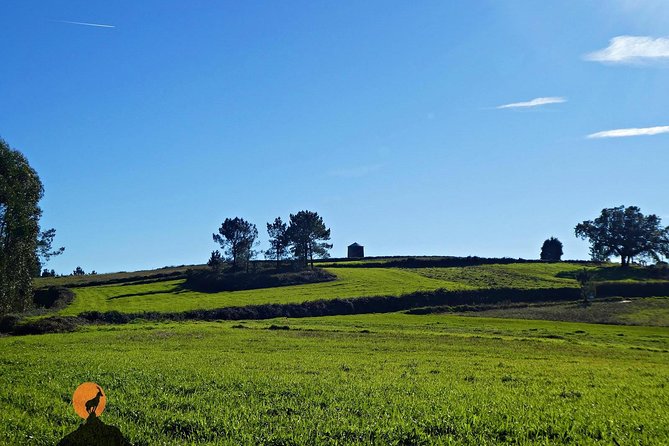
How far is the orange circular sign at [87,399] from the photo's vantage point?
10.7 meters

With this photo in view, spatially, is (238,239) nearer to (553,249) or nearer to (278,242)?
(278,242)

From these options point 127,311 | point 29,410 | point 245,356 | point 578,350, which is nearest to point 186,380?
point 29,410

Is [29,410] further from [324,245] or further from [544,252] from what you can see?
[544,252]

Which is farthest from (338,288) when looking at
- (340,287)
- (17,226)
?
(17,226)

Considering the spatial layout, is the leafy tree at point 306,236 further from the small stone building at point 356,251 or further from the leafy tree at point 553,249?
the leafy tree at point 553,249

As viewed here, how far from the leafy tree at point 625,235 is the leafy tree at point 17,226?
133m

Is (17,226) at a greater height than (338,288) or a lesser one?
greater

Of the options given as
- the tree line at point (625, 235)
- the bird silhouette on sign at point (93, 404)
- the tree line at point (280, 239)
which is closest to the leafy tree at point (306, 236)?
the tree line at point (280, 239)

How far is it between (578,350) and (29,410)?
121ft

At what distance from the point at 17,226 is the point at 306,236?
8215 cm

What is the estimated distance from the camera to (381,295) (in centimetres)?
9681

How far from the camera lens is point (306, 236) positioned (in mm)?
137000

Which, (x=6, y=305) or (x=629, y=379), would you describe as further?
(x=6, y=305)

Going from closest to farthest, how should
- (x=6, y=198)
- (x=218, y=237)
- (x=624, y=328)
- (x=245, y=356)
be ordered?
(x=245, y=356) < (x=6, y=198) < (x=624, y=328) < (x=218, y=237)
